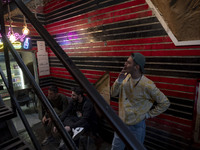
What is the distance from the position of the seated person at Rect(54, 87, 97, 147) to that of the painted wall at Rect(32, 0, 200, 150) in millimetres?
871

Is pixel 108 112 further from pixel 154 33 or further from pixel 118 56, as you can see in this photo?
pixel 118 56

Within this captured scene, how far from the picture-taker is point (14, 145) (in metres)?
1.31

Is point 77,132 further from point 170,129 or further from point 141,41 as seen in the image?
point 141,41

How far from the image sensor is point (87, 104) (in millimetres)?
3680

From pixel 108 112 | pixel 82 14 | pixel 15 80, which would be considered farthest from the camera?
pixel 15 80

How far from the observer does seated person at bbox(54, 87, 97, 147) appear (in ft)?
11.1

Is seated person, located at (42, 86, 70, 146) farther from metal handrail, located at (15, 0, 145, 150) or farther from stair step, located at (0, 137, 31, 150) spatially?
metal handrail, located at (15, 0, 145, 150)

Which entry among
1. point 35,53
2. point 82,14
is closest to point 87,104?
point 82,14

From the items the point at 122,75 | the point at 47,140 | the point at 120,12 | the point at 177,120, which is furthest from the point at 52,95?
the point at 177,120

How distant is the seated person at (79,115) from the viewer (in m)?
3.39

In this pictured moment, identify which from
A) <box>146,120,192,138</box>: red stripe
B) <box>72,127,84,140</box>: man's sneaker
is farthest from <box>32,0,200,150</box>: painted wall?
<box>72,127,84,140</box>: man's sneaker

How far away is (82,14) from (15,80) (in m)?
6.44

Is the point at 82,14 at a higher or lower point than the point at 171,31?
higher

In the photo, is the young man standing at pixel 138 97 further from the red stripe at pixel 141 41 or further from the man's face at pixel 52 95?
the man's face at pixel 52 95
